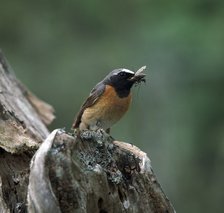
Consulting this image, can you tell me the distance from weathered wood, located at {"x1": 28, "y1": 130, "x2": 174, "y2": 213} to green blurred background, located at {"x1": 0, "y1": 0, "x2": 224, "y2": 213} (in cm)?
672

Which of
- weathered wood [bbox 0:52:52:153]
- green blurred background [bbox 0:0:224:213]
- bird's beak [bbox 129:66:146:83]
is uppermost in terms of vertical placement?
weathered wood [bbox 0:52:52:153]

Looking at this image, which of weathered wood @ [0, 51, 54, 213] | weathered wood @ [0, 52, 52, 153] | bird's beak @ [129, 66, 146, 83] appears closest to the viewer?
weathered wood @ [0, 51, 54, 213]

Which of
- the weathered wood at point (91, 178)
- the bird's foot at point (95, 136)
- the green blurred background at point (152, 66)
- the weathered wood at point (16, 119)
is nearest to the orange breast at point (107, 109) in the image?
the weathered wood at point (16, 119)

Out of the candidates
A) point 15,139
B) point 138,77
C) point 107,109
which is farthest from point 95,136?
point 107,109

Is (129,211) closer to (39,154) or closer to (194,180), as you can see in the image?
(39,154)

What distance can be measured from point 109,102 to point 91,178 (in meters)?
2.41

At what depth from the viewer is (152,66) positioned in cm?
1431

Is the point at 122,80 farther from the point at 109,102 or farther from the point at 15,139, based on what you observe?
the point at 15,139

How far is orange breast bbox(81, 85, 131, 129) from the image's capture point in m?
7.00

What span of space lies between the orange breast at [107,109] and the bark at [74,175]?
1.14 meters

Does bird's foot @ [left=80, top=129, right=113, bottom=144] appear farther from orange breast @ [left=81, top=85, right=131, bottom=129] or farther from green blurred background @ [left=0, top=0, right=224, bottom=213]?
green blurred background @ [left=0, top=0, right=224, bottom=213]

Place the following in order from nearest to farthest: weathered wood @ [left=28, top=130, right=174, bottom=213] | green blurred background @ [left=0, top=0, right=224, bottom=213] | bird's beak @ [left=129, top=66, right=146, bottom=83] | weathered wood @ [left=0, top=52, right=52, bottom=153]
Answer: weathered wood @ [left=28, top=130, right=174, bottom=213] < weathered wood @ [left=0, top=52, right=52, bottom=153] < bird's beak @ [left=129, top=66, right=146, bottom=83] < green blurred background @ [left=0, top=0, right=224, bottom=213]

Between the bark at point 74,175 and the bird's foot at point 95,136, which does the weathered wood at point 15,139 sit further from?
the bird's foot at point 95,136

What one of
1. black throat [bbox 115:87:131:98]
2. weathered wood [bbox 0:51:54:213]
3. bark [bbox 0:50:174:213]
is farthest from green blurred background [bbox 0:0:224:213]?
bark [bbox 0:50:174:213]
